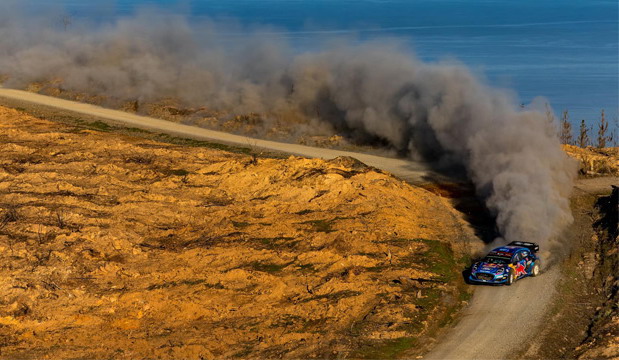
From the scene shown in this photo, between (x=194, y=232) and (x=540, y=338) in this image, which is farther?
(x=194, y=232)

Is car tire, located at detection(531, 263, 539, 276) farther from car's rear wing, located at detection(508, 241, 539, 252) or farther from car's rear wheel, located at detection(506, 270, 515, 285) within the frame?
car's rear wheel, located at detection(506, 270, 515, 285)

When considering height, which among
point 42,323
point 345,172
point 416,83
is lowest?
point 42,323

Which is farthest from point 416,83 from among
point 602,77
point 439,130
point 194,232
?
point 602,77

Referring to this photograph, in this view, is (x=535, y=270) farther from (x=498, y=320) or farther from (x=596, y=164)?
(x=596, y=164)

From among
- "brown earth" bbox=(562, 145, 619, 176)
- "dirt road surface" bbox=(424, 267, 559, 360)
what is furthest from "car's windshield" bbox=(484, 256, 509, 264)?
"brown earth" bbox=(562, 145, 619, 176)

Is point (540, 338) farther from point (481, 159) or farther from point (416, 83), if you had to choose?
point (416, 83)

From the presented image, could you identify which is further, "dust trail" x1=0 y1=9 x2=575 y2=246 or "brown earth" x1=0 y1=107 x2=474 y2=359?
"dust trail" x1=0 y1=9 x2=575 y2=246
